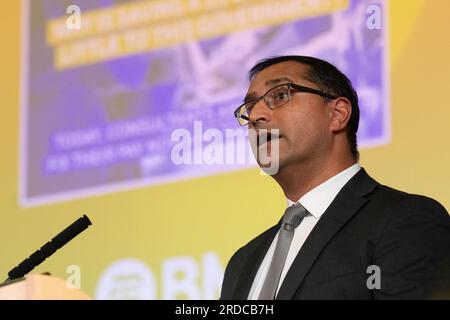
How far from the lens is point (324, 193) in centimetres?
255

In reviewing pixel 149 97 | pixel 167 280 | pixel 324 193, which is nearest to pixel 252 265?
pixel 324 193

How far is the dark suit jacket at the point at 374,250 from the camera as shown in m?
2.14

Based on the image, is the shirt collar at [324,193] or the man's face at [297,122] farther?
the man's face at [297,122]

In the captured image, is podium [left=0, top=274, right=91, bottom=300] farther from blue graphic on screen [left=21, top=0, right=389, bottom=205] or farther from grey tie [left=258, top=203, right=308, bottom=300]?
blue graphic on screen [left=21, top=0, right=389, bottom=205]

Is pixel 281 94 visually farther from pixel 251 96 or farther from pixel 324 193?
pixel 324 193

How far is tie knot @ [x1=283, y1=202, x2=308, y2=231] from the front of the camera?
247 centimetres

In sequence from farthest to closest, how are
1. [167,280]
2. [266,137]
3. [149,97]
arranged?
1. [149,97]
2. [167,280]
3. [266,137]

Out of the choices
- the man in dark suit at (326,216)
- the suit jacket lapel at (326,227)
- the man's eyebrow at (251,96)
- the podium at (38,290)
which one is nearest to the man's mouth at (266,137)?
the man in dark suit at (326,216)

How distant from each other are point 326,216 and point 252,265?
310mm

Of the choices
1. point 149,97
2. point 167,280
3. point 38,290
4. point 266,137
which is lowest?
point 167,280

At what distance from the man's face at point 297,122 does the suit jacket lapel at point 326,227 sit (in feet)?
0.60

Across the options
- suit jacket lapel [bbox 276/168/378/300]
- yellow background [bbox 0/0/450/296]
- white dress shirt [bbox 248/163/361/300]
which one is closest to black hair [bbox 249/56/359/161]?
white dress shirt [bbox 248/163/361/300]

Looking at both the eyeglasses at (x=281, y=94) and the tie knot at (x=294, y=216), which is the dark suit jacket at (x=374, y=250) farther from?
the eyeglasses at (x=281, y=94)
